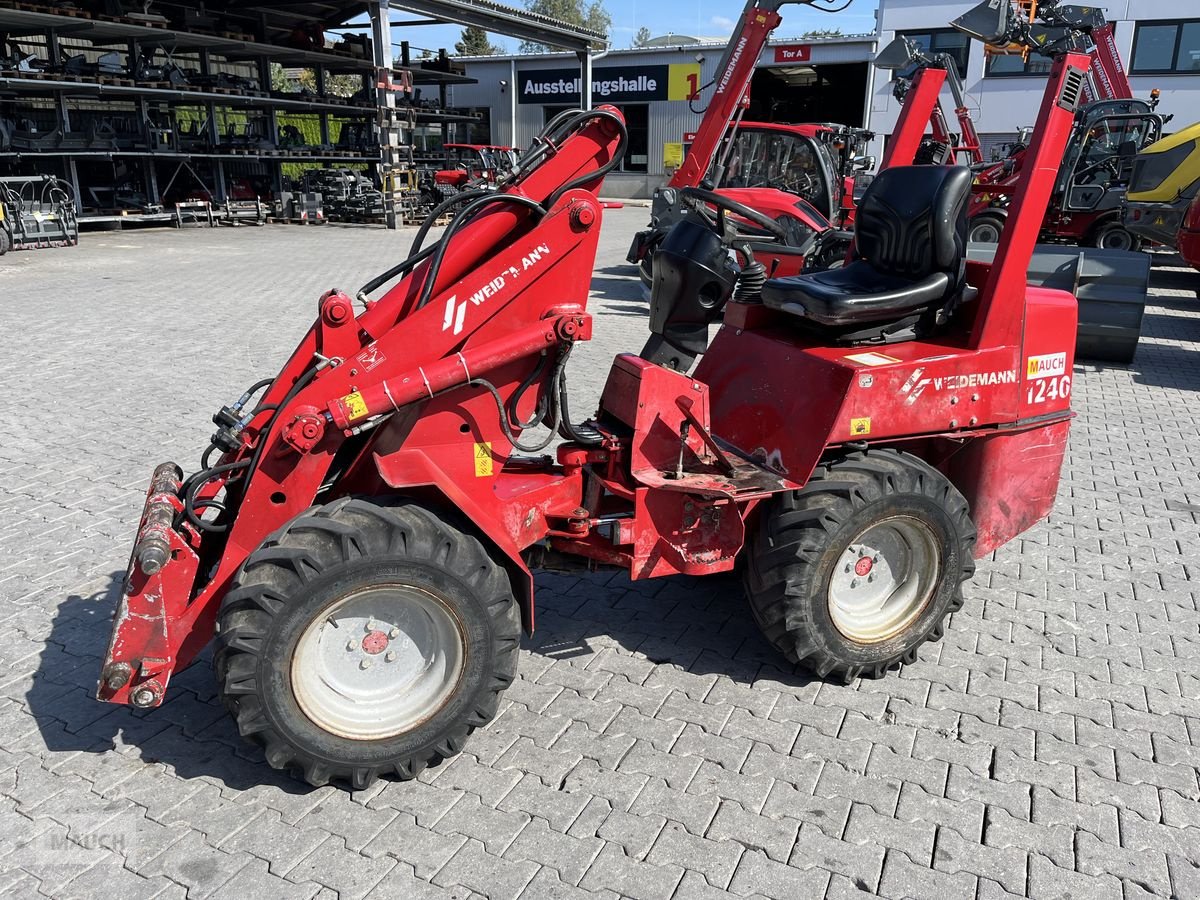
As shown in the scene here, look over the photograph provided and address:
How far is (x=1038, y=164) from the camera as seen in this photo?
12.3 feet

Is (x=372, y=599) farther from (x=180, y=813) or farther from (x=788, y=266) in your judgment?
(x=788, y=266)

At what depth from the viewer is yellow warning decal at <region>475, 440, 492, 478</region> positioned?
3.30 meters

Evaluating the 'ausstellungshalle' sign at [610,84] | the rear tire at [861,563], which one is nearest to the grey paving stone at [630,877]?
the rear tire at [861,563]

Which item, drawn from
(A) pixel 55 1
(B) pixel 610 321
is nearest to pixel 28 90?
(A) pixel 55 1

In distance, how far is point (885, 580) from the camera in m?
3.83

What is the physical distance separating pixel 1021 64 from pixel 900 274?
29.2 metres

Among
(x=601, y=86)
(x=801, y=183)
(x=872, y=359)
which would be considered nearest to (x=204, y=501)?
(x=872, y=359)

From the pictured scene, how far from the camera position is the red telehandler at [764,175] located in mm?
8812

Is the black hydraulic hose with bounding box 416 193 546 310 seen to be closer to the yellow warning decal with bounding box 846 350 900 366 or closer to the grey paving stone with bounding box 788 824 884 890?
the yellow warning decal with bounding box 846 350 900 366

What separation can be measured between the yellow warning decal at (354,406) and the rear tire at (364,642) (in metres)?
0.28

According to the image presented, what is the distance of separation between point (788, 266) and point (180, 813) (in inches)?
342

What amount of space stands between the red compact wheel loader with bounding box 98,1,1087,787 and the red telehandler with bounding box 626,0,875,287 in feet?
5.70

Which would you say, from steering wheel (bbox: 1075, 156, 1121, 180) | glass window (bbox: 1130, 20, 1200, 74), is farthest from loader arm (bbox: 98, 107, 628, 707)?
glass window (bbox: 1130, 20, 1200, 74)

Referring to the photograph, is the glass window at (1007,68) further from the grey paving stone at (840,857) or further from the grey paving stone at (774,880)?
the grey paving stone at (774,880)
